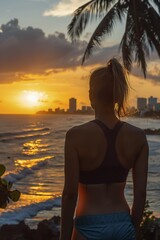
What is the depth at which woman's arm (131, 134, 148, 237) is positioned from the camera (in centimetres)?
248

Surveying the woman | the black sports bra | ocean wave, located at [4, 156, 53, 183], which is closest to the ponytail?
the woman

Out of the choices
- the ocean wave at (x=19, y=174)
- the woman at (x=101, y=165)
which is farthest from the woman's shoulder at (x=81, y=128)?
the ocean wave at (x=19, y=174)

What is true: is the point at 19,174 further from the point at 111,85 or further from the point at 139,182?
the point at 111,85

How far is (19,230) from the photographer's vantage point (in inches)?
300

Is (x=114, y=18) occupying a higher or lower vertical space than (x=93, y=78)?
higher

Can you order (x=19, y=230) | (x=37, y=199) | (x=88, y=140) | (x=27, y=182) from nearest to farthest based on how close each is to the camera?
1. (x=88, y=140)
2. (x=19, y=230)
3. (x=37, y=199)
4. (x=27, y=182)

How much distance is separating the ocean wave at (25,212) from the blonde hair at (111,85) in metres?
8.91

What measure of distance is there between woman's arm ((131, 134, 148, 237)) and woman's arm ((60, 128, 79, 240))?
0.35 meters

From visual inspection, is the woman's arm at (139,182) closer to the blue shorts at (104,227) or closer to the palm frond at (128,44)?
the blue shorts at (104,227)

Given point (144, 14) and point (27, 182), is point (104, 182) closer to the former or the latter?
point (144, 14)

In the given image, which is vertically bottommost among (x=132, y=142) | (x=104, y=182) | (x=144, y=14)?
(x=104, y=182)

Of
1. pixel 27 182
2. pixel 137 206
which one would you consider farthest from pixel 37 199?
pixel 137 206

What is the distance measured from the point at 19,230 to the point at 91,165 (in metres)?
5.58

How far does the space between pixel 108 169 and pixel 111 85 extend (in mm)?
406
